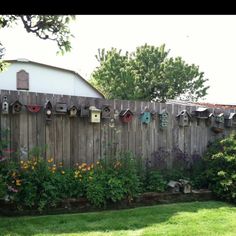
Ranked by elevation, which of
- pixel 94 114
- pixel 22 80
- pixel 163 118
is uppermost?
pixel 22 80

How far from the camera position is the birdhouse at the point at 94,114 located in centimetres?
705

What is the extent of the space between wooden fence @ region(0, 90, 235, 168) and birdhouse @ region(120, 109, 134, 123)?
0.27ft

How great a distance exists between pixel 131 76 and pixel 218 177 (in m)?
24.4

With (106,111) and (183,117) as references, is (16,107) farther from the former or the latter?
(183,117)

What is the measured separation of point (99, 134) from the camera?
23.9ft

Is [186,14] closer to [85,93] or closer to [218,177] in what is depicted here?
[218,177]

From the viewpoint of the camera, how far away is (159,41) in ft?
113

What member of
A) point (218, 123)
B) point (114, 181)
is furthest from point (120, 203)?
point (218, 123)

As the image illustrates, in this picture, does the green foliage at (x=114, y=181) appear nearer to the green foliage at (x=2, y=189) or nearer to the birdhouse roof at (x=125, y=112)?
the birdhouse roof at (x=125, y=112)

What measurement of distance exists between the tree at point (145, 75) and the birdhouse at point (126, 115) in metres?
22.7

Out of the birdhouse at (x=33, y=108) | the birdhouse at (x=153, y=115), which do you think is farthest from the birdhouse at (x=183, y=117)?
the birdhouse at (x=33, y=108)

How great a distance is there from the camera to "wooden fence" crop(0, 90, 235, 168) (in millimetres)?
6461

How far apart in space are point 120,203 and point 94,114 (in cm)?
161
